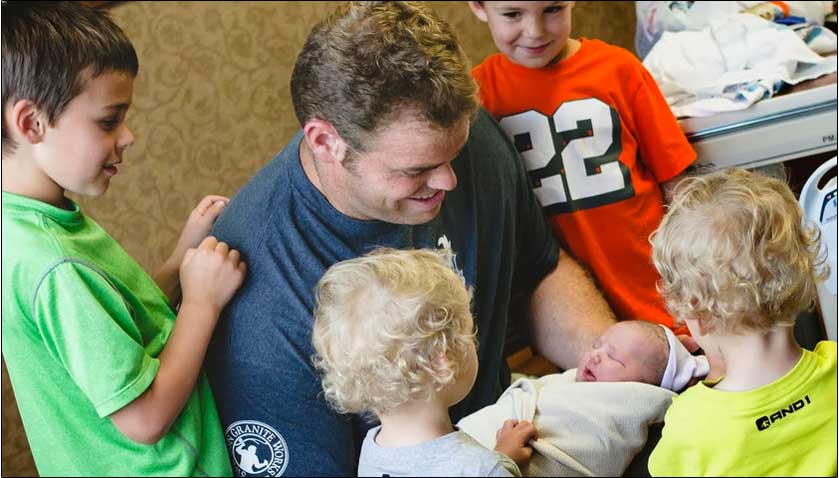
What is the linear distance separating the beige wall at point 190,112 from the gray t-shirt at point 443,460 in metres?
1.32

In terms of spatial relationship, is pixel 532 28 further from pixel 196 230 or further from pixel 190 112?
pixel 190 112

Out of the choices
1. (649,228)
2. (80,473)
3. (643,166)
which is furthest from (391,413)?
(643,166)

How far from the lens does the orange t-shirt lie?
140 centimetres

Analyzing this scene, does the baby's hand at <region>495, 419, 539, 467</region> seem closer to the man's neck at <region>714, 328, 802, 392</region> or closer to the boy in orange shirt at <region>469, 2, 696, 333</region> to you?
the man's neck at <region>714, 328, 802, 392</region>

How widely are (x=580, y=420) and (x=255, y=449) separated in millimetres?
364

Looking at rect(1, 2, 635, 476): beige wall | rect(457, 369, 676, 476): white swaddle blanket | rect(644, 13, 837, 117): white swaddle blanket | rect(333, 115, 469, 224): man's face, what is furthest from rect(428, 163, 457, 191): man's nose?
rect(1, 2, 635, 476): beige wall

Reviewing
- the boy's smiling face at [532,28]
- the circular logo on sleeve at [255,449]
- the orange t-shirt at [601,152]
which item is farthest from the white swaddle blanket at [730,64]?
the circular logo on sleeve at [255,449]

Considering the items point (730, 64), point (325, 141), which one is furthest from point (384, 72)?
point (730, 64)

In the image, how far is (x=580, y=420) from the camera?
108 centimetres

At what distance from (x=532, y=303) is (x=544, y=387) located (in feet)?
1.10

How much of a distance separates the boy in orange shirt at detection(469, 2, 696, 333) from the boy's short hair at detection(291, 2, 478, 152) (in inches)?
13.1

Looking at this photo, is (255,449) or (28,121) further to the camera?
(255,449)

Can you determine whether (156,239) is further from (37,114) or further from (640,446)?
(640,446)

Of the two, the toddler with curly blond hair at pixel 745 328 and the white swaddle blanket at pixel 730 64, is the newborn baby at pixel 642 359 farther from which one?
the white swaddle blanket at pixel 730 64
